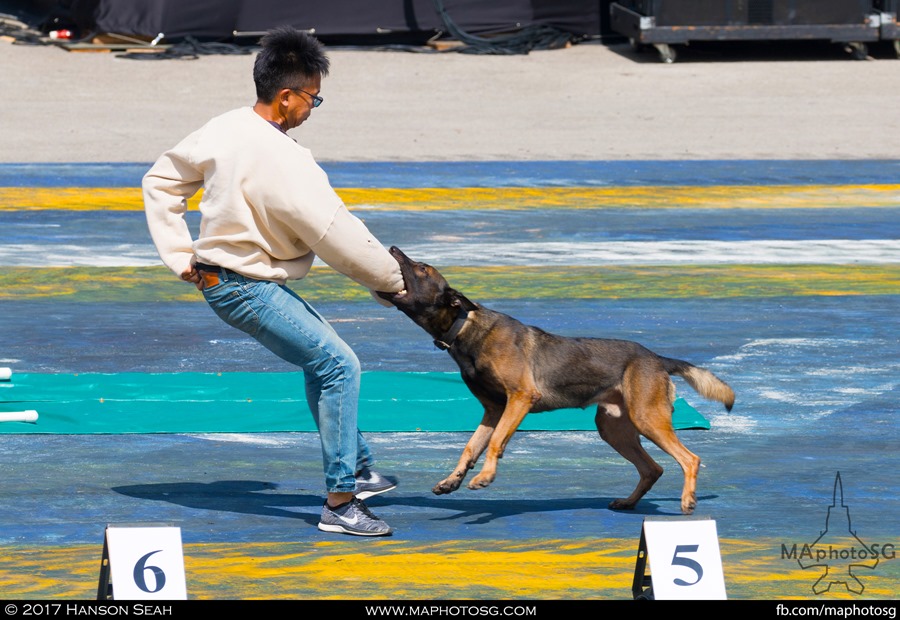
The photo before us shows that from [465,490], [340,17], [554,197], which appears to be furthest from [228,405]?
[340,17]

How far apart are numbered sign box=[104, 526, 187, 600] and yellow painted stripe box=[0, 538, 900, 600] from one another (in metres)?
1.00

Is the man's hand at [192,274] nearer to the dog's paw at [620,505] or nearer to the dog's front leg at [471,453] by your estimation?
the dog's front leg at [471,453]

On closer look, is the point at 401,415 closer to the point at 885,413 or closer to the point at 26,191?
the point at 885,413

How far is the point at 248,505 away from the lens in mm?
7465

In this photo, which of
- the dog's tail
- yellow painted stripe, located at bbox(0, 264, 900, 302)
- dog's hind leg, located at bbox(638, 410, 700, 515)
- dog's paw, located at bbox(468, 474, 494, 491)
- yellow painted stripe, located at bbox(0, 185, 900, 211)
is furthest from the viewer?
yellow painted stripe, located at bbox(0, 185, 900, 211)

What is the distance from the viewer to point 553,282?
1310cm

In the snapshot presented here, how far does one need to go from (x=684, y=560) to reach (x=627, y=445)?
2.46 meters

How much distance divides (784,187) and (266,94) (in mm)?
11733

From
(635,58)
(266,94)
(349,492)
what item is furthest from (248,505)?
(635,58)

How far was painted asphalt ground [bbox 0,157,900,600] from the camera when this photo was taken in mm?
6414

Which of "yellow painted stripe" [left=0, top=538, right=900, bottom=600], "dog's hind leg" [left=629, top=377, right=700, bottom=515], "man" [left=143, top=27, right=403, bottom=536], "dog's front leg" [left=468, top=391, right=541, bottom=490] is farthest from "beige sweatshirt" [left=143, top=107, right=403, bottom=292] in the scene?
"dog's hind leg" [left=629, top=377, right=700, bottom=515]

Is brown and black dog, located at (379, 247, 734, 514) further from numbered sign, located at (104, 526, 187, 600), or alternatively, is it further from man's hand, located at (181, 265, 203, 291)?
numbered sign, located at (104, 526, 187, 600)

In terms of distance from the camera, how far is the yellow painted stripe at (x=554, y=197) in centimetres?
1659
